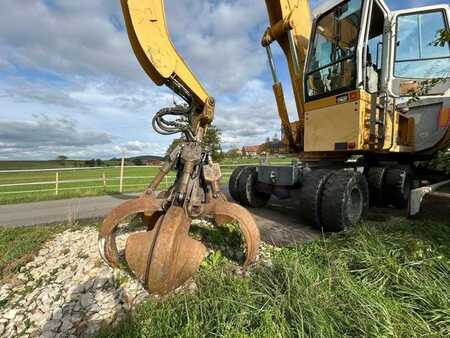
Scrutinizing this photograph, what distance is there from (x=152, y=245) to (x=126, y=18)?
73.8 inches

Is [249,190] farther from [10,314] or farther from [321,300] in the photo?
[10,314]

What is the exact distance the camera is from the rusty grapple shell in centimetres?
219

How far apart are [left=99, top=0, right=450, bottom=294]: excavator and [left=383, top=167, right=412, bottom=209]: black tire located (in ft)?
0.06

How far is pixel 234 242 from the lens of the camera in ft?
11.1

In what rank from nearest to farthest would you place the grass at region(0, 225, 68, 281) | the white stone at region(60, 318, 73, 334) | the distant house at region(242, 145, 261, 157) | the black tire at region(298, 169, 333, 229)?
1. the white stone at region(60, 318, 73, 334)
2. the grass at region(0, 225, 68, 281)
3. the black tire at region(298, 169, 333, 229)
4. the distant house at region(242, 145, 261, 157)

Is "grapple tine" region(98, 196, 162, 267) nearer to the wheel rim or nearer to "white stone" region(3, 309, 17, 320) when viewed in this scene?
"white stone" region(3, 309, 17, 320)

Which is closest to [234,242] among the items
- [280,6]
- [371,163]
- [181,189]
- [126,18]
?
[181,189]

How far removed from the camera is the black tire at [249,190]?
18.8ft

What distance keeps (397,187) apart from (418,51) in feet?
7.75

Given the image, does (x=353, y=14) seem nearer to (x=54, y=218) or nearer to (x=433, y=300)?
(x=433, y=300)

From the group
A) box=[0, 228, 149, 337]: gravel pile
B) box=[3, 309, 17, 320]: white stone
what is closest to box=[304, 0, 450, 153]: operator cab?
box=[0, 228, 149, 337]: gravel pile

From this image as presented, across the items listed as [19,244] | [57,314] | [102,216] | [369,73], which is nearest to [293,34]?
[369,73]

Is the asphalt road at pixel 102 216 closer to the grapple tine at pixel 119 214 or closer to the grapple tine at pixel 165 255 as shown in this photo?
the grapple tine at pixel 165 255

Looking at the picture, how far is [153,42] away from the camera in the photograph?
8.24 feet
